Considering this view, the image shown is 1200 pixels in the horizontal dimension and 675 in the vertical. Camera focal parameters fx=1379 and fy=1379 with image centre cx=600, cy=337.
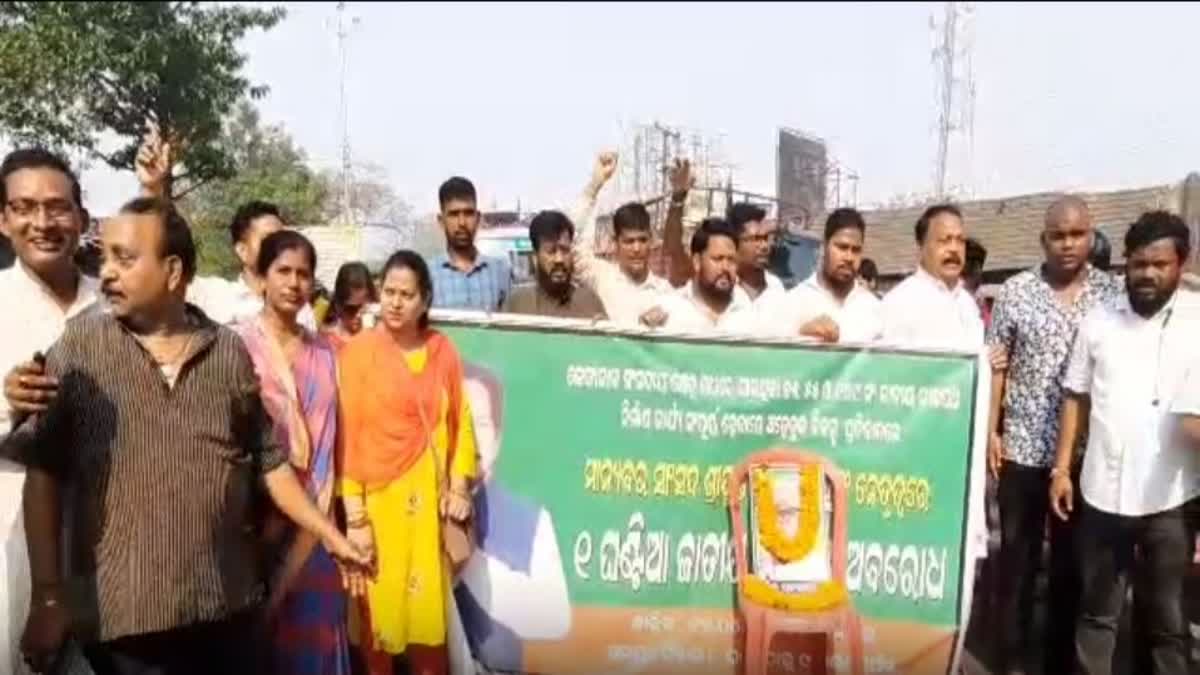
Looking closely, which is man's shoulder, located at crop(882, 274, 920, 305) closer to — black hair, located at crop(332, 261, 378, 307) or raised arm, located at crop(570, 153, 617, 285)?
raised arm, located at crop(570, 153, 617, 285)

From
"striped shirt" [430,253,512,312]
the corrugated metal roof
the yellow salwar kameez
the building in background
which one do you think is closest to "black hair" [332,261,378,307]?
"striped shirt" [430,253,512,312]

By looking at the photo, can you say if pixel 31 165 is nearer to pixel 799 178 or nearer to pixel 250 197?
pixel 799 178

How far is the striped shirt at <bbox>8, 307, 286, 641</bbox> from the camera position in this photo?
308cm

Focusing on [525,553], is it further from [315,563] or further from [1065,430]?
[1065,430]

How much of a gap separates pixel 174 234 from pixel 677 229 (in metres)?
3.50

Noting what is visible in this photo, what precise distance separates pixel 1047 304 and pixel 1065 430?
513 mm

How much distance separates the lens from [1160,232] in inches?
191

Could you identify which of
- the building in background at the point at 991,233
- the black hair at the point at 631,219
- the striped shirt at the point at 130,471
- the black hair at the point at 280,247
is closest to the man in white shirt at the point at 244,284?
the black hair at the point at 280,247

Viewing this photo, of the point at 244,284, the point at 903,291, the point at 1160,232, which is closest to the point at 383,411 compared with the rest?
the point at 244,284

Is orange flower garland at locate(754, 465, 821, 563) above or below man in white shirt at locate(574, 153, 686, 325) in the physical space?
below

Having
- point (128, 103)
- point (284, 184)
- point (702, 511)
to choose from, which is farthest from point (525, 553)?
point (128, 103)

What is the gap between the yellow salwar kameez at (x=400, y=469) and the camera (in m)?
4.27

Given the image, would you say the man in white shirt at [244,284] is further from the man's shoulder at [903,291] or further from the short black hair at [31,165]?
the man's shoulder at [903,291]

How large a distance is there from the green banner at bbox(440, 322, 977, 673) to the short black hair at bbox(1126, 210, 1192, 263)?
1032mm
